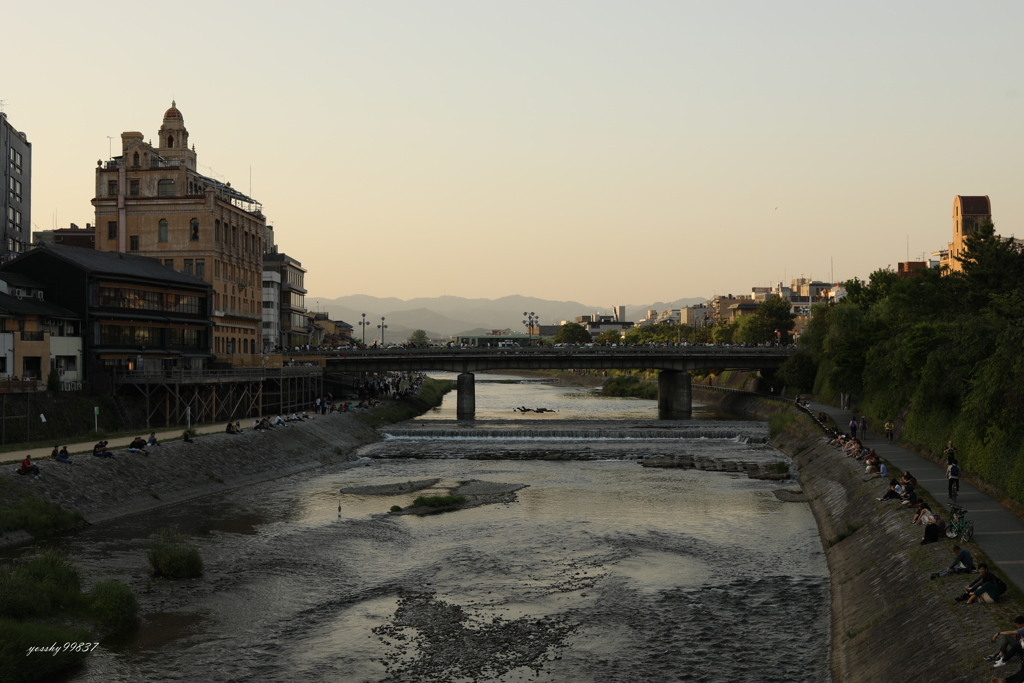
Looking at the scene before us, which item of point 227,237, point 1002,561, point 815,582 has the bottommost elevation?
point 815,582

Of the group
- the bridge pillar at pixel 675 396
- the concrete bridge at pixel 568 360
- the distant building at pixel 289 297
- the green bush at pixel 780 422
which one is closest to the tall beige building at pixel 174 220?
the concrete bridge at pixel 568 360

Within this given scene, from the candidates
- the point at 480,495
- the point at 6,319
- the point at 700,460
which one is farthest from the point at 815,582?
the point at 6,319

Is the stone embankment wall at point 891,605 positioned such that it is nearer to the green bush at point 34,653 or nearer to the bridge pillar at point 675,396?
the green bush at point 34,653

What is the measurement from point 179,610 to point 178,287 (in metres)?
62.3

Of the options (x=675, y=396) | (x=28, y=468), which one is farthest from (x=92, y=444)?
(x=675, y=396)

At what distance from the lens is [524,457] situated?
7506 centimetres

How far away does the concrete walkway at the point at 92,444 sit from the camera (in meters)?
49.6

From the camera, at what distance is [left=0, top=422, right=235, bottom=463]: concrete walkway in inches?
1953

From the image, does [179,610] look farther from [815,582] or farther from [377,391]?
[377,391]

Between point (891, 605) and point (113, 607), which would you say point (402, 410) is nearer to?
point (113, 607)

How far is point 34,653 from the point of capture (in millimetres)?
25641

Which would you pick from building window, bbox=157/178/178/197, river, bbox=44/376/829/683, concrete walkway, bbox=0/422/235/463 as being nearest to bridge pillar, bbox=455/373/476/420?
concrete walkway, bbox=0/422/235/463

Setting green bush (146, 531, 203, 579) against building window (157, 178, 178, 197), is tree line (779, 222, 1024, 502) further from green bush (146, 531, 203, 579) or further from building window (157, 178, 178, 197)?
building window (157, 178, 178, 197)

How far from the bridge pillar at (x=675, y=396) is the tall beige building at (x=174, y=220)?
6023 centimetres
